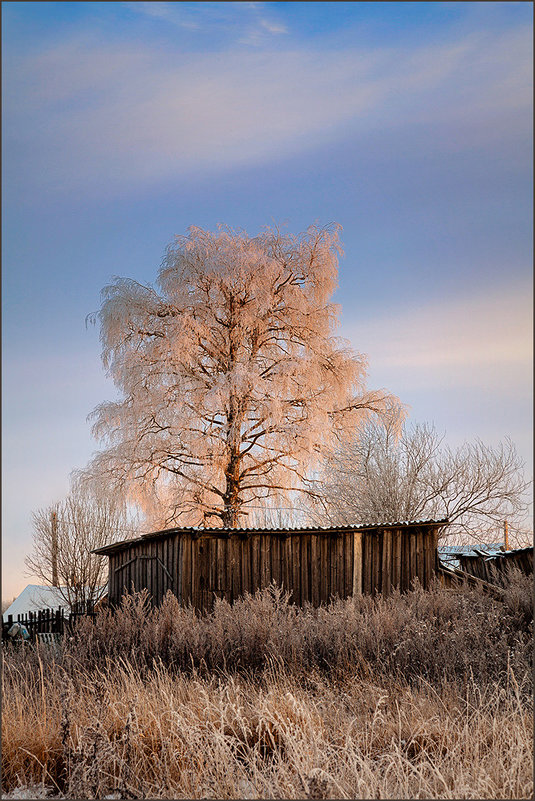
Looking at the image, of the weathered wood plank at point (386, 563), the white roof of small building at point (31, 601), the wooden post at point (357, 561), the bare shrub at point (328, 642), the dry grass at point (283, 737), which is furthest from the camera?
the white roof of small building at point (31, 601)

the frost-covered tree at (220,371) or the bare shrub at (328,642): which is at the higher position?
the frost-covered tree at (220,371)

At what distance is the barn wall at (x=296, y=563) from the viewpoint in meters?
13.8

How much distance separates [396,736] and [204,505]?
1196 centimetres

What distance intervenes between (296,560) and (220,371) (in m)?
5.00

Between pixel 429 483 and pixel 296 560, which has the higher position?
pixel 429 483

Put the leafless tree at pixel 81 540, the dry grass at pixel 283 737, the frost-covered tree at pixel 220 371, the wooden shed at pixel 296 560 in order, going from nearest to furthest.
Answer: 1. the dry grass at pixel 283 737
2. the wooden shed at pixel 296 560
3. the frost-covered tree at pixel 220 371
4. the leafless tree at pixel 81 540

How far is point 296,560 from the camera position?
552 inches

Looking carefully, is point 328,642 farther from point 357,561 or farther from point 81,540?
point 81,540

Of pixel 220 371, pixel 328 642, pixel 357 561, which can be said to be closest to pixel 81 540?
pixel 220 371

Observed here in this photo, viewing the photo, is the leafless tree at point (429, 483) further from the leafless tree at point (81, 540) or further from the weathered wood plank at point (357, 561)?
the leafless tree at point (81, 540)

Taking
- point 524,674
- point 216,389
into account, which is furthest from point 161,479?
point 524,674

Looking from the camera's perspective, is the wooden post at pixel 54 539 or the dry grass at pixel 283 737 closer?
the dry grass at pixel 283 737

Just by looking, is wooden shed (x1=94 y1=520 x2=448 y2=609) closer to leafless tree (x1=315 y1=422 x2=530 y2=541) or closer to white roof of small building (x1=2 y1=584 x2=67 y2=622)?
leafless tree (x1=315 y1=422 x2=530 y2=541)

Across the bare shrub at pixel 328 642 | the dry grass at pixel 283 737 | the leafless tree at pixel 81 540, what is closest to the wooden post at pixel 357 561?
the bare shrub at pixel 328 642
